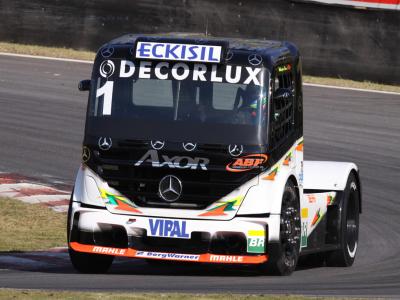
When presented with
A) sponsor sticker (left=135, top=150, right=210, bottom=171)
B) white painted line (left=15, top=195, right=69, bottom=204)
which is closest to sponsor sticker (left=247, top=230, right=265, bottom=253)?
sponsor sticker (left=135, top=150, right=210, bottom=171)

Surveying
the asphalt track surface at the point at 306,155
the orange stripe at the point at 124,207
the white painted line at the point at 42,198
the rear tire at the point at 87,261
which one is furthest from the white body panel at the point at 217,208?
the white painted line at the point at 42,198

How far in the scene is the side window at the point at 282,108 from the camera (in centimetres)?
1112

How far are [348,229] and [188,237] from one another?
9.47 feet

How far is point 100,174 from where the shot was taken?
11.0m

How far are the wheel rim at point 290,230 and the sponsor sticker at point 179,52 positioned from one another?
1488 millimetres

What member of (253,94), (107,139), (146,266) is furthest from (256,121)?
(146,266)

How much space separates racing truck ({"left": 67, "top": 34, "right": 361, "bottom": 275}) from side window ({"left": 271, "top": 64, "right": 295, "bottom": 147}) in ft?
0.08

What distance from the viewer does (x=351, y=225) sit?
13.2m

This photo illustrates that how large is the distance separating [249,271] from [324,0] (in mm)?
13877

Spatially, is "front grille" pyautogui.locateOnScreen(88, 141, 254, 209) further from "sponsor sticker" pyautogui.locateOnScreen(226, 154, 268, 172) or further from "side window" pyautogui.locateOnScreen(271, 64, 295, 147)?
"side window" pyautogui.locateOnScreen(271, 64, 295, 147)

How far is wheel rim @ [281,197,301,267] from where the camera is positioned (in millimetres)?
11172

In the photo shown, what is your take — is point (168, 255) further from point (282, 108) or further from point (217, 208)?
point (282, 108)

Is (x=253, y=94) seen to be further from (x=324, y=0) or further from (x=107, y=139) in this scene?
(x=324, y=0)

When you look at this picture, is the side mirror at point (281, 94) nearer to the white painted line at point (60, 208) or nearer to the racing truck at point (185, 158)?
the racing truck at point (185, 158)
